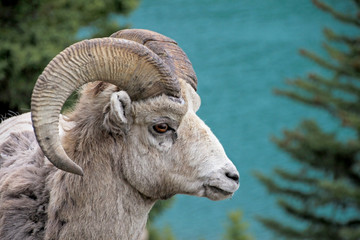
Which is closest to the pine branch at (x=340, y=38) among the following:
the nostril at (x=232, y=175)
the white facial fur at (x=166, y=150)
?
the white facial fur at (x=166, y=150)

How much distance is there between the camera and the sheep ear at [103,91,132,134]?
477cm

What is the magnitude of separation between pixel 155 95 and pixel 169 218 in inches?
480

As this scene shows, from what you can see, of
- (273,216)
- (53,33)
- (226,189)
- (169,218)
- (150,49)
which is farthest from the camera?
(273,216)

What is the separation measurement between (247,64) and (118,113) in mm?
14783

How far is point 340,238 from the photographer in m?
18.5

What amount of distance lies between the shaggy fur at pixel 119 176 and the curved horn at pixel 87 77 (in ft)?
0.38

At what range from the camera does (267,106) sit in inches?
755

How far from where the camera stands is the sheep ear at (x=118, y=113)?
4.77 metres

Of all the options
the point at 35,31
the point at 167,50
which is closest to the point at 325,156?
the point at 35,31

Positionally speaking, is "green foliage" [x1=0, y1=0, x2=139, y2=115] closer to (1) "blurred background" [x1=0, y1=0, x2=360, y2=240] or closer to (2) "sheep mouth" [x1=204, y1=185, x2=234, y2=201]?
(1) "blurred background" [x1=0, y1=0, x2=360, y2=240]

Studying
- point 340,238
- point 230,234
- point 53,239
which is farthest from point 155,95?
point 340,238

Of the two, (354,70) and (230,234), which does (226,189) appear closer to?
(230,234)

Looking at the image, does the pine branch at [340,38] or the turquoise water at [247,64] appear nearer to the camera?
the pine branch at [340,38]

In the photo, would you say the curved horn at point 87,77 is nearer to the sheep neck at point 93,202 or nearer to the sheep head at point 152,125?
the sheep head at point 152,125
